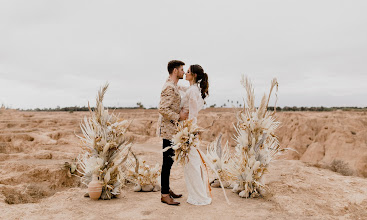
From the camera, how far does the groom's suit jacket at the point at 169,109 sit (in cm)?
448

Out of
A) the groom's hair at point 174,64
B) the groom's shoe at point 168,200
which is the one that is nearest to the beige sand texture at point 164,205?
the groom's shoe at point 168,200

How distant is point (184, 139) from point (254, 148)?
1571mm

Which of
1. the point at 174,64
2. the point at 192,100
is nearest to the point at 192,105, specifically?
the point at 192,100

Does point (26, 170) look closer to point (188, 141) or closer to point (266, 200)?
point (188, 141)

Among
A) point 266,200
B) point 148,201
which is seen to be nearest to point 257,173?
point 266,200

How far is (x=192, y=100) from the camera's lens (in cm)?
447

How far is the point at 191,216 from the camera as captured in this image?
13.7ft

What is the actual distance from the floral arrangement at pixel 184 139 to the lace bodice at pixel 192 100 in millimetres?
181

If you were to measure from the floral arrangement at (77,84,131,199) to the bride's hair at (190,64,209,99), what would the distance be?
1685 millimetres

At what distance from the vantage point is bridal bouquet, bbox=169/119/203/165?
4500 mm

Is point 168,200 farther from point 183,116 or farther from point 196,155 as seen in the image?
point 183,116

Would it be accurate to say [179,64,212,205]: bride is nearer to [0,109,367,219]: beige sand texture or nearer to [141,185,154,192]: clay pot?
[0,109,367,219]: beige sand texture

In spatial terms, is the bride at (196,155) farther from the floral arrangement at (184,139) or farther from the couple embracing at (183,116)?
the floral arrangement at (184,139)

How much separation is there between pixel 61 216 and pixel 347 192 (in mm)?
5913
